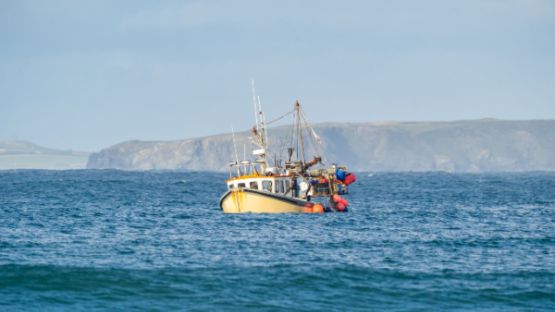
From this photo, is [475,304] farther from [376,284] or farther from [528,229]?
[528,229]

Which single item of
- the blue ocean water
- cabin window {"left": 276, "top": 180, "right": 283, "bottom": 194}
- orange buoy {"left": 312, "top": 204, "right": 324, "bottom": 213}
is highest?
cabin window {"left": 276, "top": 180, "right": 283, "bottom": 194}

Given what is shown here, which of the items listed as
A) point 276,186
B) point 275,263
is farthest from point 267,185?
point 275,263

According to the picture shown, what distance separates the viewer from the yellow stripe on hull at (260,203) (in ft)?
281

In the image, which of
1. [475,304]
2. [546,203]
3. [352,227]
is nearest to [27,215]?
[352,227]

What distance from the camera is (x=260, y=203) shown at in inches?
3378

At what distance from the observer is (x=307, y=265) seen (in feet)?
175

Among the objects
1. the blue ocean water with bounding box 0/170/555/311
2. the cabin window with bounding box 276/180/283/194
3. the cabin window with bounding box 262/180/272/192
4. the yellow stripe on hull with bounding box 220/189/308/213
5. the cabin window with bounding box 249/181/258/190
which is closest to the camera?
the blue ocean water with bounding box 0/170/555/311

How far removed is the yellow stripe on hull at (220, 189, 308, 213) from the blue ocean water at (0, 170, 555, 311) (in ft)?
5.38

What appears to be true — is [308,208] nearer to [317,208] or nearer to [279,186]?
[317,208]

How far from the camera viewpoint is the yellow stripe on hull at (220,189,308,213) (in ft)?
281

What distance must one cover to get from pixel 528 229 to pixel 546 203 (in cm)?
4516

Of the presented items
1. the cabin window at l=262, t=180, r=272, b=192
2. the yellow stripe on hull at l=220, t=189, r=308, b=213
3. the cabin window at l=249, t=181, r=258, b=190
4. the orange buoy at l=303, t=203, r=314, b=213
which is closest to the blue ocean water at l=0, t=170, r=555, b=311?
the orange buoy at l=303, t=203, r=314, b=213

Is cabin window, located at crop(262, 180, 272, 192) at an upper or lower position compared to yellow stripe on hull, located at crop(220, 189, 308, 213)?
upper

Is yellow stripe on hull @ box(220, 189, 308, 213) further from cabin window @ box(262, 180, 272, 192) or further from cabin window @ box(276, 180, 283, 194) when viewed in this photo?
cabin window @ box(276, 180, 283, 194)
